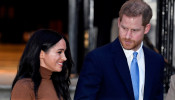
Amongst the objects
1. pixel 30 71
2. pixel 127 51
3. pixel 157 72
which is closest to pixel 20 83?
pixel 30 71

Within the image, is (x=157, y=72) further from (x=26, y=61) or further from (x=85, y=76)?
(x=26, y=61)

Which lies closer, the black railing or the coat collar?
the coat collar

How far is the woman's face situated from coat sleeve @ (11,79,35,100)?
280 mm

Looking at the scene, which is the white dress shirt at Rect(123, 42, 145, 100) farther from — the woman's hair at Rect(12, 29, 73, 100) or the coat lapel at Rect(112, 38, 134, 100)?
the woman's hair at Rect(12, 29, 73, 100)

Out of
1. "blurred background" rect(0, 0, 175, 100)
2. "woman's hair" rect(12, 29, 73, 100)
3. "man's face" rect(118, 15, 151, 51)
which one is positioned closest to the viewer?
"man's face" rect(118, 15, 151, 51)

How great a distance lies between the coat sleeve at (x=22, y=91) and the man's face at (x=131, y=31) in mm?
906

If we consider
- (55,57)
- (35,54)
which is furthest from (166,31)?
(35,54)

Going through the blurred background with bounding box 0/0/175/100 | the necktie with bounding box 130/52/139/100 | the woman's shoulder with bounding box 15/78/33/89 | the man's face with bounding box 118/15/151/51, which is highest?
the man's face with bounding box 118/15/151/51

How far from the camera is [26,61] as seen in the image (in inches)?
143

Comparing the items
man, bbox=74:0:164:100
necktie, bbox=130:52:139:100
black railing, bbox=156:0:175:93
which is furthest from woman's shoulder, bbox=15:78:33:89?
black railing, bbox=156:0:175:93

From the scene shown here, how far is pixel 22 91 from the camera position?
11.2 feet

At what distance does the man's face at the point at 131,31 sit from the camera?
10.3ft

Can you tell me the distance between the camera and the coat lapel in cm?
321

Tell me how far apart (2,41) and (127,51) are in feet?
81.4
